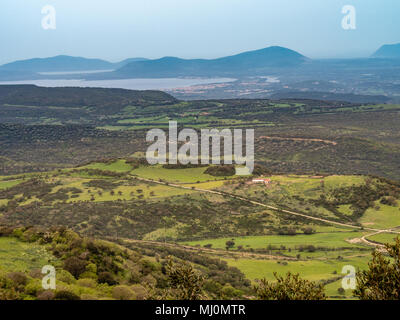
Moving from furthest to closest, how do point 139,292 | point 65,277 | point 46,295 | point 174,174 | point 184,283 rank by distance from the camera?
point 174,174
point 65,277
point 139,292
point 184,283
point 46,295

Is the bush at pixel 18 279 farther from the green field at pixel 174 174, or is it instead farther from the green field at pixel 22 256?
the green field at pixel 174 174

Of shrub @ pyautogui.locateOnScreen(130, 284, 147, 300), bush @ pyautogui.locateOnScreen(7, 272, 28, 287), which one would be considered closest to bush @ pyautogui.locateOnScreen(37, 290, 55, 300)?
bush @ pyautogui.locateOnScreen(7, 272, 28, 287)

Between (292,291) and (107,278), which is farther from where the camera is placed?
(107,278)

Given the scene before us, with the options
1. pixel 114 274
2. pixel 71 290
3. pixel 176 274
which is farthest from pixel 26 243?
pixel 176 274

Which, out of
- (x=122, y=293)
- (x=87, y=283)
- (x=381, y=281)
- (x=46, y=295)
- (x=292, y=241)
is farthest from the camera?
(x=292, y=241)

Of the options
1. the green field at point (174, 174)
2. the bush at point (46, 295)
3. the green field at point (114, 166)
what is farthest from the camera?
the green field at point (114, 166)

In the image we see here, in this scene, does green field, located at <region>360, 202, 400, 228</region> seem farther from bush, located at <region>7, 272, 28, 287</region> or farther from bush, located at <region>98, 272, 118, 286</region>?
bush, located at <region>7, 272, 28, 287</region>

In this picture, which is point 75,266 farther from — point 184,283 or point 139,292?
point 184,283

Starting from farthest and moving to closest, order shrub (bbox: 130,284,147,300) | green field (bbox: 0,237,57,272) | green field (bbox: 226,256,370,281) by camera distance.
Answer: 1. green field (bbox: 226,256,370,281)
2. green field (bbox: 0,237,57,272)
3. shrub (bbox: 130,284,147,300)

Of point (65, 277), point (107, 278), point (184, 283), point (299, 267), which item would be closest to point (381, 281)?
point (184, 283)

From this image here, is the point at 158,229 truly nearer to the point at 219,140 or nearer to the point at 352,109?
the point at 219,140

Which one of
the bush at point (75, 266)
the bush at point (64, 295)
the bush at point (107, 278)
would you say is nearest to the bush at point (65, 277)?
the bush at point (75, 266)
